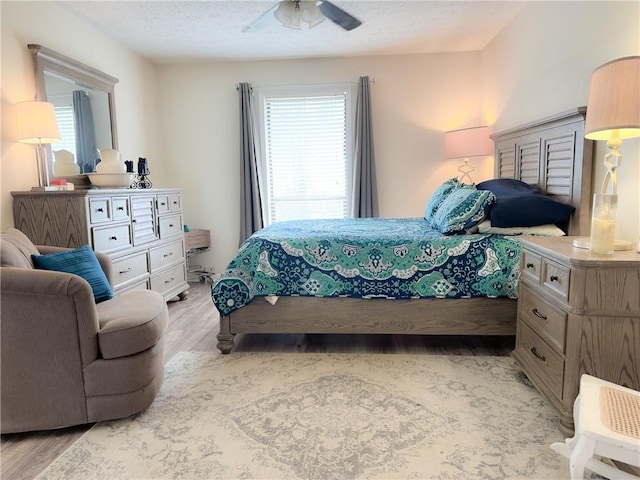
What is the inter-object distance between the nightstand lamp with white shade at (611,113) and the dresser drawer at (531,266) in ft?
0.80

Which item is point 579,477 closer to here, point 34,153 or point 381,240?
point 381,240

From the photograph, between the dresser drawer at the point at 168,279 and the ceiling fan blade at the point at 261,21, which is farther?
the dresser drawer at the point at 168,279

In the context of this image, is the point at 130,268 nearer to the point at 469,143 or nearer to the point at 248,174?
the point at 248,174

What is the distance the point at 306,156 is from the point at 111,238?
8.27 ft

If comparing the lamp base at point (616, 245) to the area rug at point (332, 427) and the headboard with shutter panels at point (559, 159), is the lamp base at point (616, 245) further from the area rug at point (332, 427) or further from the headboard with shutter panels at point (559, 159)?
the area rug at point (332, 427)

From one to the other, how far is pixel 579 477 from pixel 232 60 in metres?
4.84

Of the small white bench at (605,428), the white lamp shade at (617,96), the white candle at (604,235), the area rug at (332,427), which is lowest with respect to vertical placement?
the area rug at (332,427)

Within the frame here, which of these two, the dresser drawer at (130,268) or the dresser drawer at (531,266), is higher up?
the dresser drawer at (531,266)

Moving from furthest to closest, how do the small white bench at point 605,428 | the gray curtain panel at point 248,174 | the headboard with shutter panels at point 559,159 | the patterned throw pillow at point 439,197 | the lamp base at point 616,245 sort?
the gray curtain panel at point 248,174, the patterned throw pillow at point 439,197, the headboard with shutter panels at point 559,159, the lamp base at point 616,245, the small white bench at point 605,428

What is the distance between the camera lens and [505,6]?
11.4 ft

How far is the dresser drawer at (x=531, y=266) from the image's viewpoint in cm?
211

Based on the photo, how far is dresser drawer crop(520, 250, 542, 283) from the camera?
2105 mm

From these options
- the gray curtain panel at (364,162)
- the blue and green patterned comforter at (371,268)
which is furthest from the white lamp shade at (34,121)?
the gray curtain panel at (364,162)

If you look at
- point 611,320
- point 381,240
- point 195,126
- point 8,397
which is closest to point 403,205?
point 381,240
